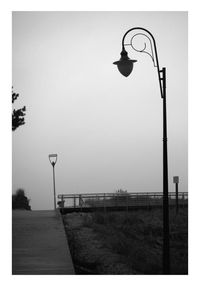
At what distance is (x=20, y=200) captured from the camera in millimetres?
34312

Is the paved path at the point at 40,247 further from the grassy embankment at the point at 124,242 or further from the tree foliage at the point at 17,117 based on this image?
the tree foliage at the point at 17,117

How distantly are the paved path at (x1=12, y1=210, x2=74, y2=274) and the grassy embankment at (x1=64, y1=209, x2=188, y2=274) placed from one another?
1.85 ft

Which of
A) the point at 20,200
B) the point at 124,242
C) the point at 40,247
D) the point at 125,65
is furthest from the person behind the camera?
the point at 20,200

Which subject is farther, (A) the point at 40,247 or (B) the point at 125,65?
(A) the point at 40,247

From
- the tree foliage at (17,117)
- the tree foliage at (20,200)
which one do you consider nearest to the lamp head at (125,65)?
the tree foliage at (17,117)

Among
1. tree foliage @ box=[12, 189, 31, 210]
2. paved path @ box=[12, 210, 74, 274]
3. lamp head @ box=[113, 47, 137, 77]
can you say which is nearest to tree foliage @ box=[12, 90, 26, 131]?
paved path @ box=[12, 210, 74, 274]

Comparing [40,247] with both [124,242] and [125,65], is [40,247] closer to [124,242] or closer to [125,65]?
[124,242]

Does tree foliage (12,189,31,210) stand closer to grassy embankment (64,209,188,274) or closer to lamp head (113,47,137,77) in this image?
grassy embankment (64,209,188,274)

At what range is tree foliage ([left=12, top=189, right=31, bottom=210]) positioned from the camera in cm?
3359

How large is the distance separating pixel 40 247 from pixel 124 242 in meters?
3.39

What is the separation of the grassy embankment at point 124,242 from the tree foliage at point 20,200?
9.79 m

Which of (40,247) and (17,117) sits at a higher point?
(17,117)

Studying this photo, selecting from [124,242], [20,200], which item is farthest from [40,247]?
[20,200]

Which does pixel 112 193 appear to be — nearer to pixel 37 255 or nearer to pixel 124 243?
pixel 124 243
